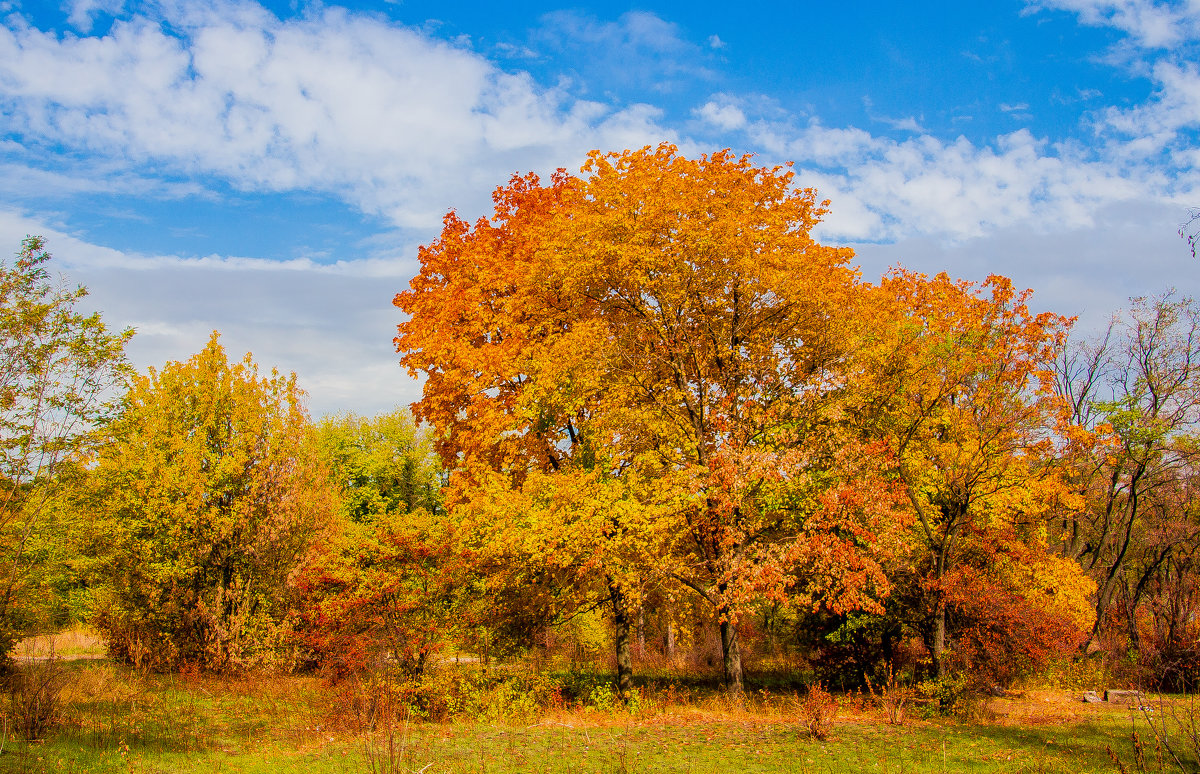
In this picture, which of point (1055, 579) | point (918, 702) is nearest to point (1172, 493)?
point (1055, 579)

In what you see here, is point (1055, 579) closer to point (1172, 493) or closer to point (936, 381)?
point (936, 381)

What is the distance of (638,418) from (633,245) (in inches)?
171

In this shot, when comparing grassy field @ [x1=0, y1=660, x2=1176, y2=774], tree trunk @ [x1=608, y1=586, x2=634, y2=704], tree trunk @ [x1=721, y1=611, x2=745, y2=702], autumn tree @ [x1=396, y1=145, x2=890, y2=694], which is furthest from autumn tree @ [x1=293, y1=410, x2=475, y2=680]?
tree trunk @ [x1=721, y1=611, x2=745, y2=702]

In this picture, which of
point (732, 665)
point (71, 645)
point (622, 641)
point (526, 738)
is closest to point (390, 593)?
point (526, 738)

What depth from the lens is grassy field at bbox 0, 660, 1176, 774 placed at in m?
11.0

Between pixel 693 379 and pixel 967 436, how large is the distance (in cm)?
755

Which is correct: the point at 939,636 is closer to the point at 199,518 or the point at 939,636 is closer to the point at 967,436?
the point at 967,436

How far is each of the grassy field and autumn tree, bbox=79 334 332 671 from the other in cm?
152

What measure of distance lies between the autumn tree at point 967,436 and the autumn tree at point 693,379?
173 centimetres

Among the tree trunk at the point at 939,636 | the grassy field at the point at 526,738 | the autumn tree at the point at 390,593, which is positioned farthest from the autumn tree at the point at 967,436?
the autumn tree at the point at 390,593

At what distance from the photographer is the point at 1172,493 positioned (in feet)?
99.9

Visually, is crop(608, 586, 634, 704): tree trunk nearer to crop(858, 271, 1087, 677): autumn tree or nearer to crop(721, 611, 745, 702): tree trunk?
crop(721, 611, 745, 702): tree trunk

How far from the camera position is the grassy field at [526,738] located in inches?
432

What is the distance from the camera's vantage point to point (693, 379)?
19344 mm
